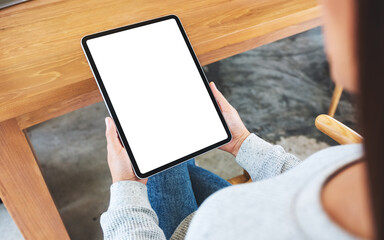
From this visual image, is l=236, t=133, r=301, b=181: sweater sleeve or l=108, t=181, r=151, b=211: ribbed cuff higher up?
l=108, t=181, r=151, b=211: ribbed cuff

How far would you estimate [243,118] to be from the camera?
138 cm

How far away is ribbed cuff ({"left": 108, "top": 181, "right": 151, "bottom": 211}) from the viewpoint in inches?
20.5

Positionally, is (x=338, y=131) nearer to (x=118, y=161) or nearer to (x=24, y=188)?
(x=118, y=161)

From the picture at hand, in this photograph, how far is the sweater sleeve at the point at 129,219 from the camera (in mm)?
477

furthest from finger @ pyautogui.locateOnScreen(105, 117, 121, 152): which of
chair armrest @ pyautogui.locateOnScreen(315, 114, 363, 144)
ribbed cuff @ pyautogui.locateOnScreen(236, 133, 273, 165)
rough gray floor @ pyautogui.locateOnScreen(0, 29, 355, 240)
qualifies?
rough gray floor @ pyautogui.locateOnScreen(0, 29, 355, 240)

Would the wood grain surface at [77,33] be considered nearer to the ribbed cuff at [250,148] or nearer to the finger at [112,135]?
the finger at [112,135]

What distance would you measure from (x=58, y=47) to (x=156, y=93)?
0.76 feet

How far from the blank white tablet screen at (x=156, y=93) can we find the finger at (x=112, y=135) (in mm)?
17

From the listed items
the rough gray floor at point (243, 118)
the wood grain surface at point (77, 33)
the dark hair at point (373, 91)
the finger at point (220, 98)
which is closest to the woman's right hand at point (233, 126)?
the finger at point (220, 98)

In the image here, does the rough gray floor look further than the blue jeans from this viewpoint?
Yes

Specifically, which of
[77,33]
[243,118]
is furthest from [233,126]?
[243,118]

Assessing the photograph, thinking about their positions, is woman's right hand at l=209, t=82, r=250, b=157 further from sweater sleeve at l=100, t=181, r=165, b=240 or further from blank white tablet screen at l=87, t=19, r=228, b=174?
sweater sleeve at l=100, t=181, r=165, b=240

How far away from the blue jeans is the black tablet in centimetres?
5

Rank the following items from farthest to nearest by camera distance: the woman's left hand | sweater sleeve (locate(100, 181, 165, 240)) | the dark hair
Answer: the woman's left hand → sweater sleeve (locate(100, 181, 165, 240)) → the dark hair
